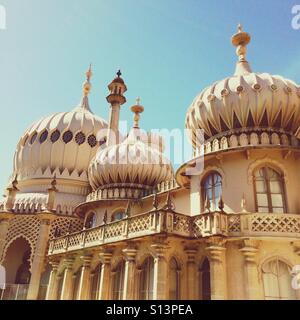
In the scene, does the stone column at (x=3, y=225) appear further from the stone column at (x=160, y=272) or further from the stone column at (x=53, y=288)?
the stone column at (x=160, y=272)

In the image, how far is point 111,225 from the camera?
51.9ft

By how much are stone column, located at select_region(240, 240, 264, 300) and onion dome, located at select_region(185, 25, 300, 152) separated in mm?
4385

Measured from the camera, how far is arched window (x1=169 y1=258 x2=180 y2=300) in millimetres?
13180

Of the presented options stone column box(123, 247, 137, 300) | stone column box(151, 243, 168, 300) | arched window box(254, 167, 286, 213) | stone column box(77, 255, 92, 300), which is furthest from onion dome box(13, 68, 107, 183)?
arched window box(254, 167, 286, 213)

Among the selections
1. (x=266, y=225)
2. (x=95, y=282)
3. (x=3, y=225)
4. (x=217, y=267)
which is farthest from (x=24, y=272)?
(x=266, y=225)

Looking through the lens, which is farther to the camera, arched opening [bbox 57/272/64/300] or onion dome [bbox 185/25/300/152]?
arched opening [bbox 57/272/64/300]

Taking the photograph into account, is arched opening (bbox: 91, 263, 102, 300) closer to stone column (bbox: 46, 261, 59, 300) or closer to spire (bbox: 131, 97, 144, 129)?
stone column (bbox: 46, 261, 59, 300)

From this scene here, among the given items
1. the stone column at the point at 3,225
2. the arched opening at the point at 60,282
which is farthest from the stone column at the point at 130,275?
the stone column at the point at 3,225

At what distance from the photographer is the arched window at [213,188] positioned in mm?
14359
